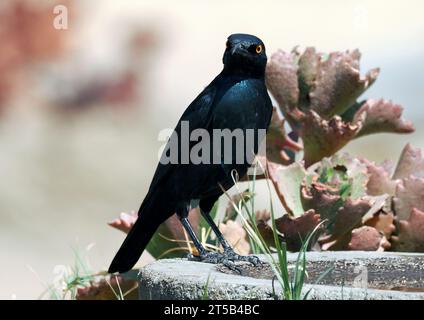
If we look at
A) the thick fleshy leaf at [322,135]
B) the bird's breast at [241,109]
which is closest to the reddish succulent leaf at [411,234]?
the thick fleshy leaf at [322,135]

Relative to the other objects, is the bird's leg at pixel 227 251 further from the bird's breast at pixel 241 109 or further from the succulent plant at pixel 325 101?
the succulent plant at pixel 325 101

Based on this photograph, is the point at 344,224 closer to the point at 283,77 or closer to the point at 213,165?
the point at 213,165

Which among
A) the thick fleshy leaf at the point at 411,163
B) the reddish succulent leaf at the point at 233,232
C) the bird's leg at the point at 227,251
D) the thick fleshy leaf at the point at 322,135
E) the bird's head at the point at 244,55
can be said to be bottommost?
the reddish succulent leaf at the point at 233,232

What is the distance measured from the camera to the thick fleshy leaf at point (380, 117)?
17.4ft

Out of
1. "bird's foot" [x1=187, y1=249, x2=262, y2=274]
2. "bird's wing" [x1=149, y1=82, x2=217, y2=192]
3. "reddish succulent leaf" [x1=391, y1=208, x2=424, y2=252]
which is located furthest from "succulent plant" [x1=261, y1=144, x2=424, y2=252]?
"bird's wing" [x1=149, y1=82, x2=217, y2=192]

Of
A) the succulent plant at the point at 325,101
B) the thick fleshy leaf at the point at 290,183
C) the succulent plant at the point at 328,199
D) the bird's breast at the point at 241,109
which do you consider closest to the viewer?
the bird's breast at the point at 241,109

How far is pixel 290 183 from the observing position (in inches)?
194

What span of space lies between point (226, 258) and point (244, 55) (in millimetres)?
849

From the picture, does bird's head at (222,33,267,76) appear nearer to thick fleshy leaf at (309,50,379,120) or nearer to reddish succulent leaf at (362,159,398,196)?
thick fleshy leaf at (309,50,379,120)

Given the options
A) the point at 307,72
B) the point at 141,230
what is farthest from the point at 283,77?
the point at 141,230

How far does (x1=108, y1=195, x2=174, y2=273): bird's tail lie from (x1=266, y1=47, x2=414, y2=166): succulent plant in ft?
3.02

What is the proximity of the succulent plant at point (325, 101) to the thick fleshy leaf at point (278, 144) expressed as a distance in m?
0.08
